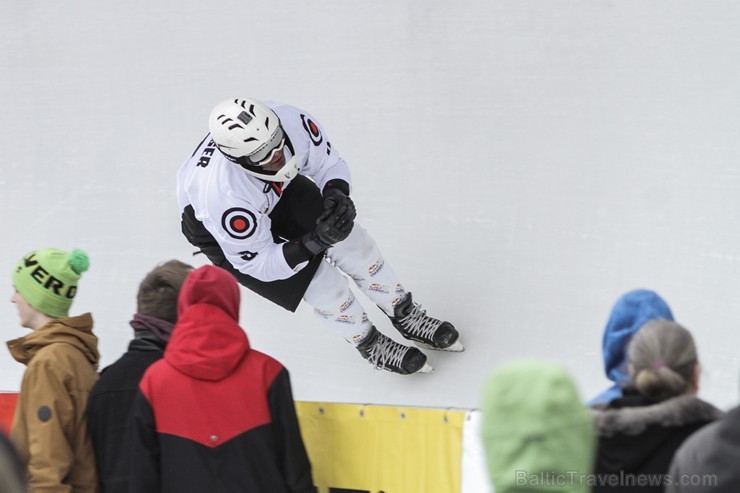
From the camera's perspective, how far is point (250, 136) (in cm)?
438

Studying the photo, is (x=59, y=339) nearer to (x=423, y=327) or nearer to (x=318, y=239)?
(x=318, y=239)

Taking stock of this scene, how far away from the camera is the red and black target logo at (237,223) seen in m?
4.46

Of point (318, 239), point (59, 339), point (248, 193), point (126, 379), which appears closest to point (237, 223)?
point (248, 193)

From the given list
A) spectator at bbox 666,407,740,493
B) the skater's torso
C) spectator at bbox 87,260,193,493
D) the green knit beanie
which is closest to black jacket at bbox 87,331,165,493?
spectator at bbox 87,260,193,493

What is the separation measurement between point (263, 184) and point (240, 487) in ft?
6.41

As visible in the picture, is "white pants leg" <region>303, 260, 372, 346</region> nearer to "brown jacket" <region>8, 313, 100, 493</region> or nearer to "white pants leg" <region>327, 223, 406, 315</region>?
"white pants leg" <region>327, 223, 406, 315</region>

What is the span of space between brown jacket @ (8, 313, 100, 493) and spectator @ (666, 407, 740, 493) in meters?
1.75

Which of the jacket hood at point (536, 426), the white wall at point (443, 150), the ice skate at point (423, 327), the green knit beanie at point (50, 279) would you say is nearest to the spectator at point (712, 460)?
the jacket hood at point (536, 426)

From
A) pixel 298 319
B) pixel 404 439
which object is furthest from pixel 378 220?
pixel 404 439

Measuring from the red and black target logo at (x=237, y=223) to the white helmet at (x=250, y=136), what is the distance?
194mm

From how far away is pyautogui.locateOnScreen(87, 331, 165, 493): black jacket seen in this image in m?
3.08

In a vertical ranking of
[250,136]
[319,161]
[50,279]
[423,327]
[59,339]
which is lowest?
[423,327]

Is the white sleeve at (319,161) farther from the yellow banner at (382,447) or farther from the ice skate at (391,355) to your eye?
the yellow banner at (382,447)

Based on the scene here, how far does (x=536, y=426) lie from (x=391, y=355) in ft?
10.2
